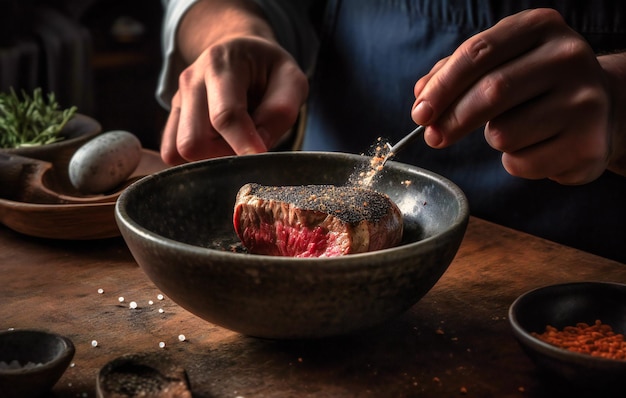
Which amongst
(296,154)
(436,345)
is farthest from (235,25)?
(436,345)

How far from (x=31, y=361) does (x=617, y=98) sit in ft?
3.16

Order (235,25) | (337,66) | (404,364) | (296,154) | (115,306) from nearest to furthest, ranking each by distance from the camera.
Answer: (404,364)
(115,306)
(296,154)
(235,25)
(337,66)

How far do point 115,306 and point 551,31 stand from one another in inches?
30.4

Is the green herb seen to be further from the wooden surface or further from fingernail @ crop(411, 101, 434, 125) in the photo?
fingernail @ crop(411, 101, 434, 125)

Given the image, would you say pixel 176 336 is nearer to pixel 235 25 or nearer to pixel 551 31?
pixel 551 31

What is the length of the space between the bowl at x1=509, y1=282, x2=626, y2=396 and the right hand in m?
0.66

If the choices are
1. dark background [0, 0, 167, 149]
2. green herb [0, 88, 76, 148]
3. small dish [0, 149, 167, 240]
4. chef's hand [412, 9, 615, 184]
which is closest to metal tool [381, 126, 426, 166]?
chef's hand [412, 9, 615, 184]

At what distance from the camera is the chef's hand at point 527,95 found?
1.11 meters

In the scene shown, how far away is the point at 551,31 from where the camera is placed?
3.81 ft

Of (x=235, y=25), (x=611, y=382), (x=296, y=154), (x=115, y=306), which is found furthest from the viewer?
(x=235, y=25)

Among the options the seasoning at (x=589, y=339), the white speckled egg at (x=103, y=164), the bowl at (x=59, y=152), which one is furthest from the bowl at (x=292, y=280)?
the bowl at (x=59, y=152)

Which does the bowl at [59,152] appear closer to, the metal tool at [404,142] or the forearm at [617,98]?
the metal tool at [404,142]

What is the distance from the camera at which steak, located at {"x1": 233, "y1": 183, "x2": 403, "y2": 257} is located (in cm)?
107

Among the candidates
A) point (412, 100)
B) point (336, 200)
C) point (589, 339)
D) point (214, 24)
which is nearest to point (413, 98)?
point (412, 100)
